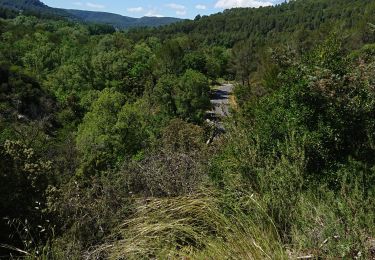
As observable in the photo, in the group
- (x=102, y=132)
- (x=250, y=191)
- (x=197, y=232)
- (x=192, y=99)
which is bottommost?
(x=192, y=99)

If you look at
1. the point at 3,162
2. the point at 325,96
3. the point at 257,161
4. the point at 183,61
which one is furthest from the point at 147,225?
the point at 183,61

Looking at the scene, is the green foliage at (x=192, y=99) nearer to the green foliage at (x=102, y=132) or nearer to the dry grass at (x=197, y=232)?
the green foliage at (x=102, y=132)

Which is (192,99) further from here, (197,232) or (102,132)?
(197,232)

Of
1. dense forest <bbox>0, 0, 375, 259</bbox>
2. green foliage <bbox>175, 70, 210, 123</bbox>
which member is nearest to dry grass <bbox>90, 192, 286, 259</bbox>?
dense forest <bbox>0, 0, 375, 259</bbox>

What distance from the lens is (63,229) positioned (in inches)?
210

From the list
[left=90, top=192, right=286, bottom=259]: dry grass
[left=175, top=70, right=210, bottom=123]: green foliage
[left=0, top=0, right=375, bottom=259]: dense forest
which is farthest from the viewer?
[left=175, top=70, right=210, bottom=123]: green foliage

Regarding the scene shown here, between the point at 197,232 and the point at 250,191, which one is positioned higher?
the point at 250,191

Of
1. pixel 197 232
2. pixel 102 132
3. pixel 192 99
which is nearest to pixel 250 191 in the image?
pixel 197 232

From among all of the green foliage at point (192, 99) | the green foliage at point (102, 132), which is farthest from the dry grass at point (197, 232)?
the green foliage at point (192, 99)

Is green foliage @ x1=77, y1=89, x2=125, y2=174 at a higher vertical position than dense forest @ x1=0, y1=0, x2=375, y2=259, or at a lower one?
lower

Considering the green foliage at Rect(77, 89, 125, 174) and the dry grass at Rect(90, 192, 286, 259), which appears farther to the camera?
the green foliage at Rect(77, 89, 125, 174)

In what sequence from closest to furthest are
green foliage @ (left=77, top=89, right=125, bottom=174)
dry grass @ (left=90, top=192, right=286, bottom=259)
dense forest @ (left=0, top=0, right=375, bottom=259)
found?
dry grass @ (left=90, top=192, right=286, bottom=259)
dense forest @ (left=0, top=0, right=375, bottom=259)
green foliage @ (left=77, top=89, right=125, bottom=174)

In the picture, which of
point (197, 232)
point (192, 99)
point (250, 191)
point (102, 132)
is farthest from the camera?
point (192, 99)

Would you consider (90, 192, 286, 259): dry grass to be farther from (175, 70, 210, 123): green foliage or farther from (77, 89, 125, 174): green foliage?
(175, 70, 210, 123): green foliage
